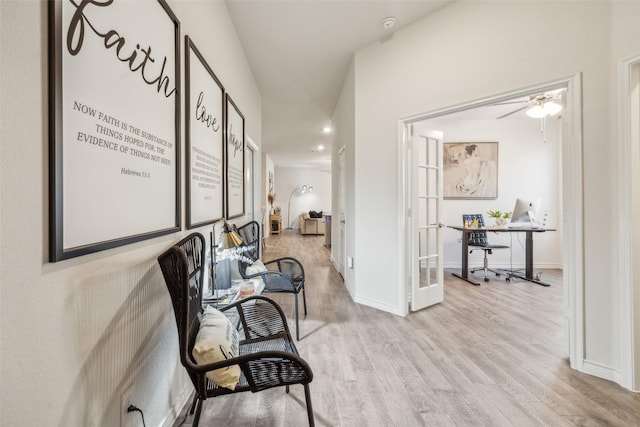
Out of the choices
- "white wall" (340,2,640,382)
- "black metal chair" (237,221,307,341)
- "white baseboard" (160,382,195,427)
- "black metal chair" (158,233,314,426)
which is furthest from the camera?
"black metal chair" (237,221,307,341)

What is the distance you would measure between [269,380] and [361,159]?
2.47 meters

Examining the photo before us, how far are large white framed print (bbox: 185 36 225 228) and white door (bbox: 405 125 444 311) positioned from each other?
5.99ft

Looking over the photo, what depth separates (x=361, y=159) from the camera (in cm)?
308

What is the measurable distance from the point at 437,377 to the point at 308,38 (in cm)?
322

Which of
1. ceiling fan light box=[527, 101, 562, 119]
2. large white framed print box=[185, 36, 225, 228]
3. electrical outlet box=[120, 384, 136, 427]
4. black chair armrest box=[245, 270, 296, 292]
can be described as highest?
ceiling fan light box=[527, 101, 562, 119]

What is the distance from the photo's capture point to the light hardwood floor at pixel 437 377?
1.45 meters

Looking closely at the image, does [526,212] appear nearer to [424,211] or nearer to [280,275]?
[424,211]

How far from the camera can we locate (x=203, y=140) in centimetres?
175

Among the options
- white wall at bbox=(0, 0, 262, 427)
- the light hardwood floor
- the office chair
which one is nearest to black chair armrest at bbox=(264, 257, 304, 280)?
the light hardwood floor

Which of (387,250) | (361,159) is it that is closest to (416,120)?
(361,159)

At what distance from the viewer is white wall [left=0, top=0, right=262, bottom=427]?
62cm

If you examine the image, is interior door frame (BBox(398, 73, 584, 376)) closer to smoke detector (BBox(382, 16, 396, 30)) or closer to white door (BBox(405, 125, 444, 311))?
white door (BBox(405, 125, 444, 311))

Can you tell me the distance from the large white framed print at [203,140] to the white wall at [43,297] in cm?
55

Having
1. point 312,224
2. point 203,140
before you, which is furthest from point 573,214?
point 312,224
